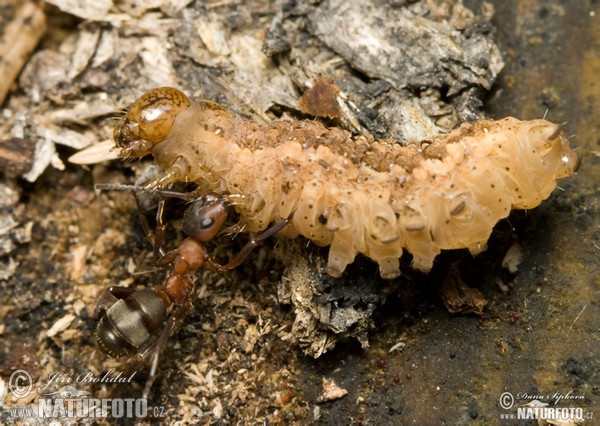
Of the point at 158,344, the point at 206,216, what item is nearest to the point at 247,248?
the point at 206,216

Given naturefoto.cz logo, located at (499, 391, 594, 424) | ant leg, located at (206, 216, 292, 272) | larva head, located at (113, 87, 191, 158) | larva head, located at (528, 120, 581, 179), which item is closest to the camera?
naturefoto.cz logo, located at (499, 391, 594, 424)

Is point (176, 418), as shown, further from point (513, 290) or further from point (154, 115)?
point (513, 290)

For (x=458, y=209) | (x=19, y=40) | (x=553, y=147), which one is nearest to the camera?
(x=458, y=209)

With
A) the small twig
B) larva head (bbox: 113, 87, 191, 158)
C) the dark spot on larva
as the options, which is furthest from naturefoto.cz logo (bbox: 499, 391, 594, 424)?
the small twig

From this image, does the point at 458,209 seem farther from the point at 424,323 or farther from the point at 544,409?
the point at 544,409

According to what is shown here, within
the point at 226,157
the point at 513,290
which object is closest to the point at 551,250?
the point at 513,290

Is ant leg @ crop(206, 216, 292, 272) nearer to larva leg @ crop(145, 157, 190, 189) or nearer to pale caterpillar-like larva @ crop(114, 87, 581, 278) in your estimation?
pale caterpillar-like larva @ crop(114, 87, 581, 278)
